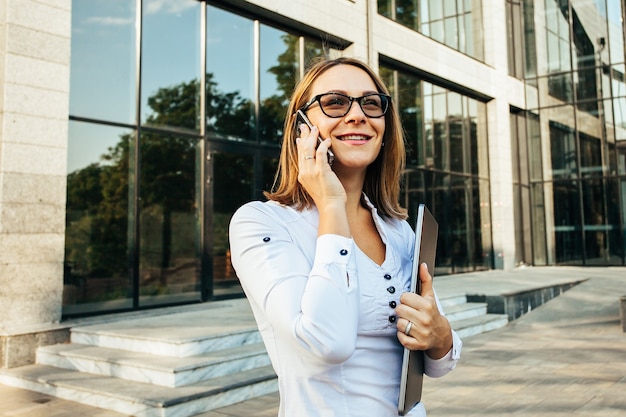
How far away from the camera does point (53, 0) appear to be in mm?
7770

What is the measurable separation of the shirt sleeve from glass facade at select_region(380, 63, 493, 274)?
14472 mm

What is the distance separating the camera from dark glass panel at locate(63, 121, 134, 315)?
852cm

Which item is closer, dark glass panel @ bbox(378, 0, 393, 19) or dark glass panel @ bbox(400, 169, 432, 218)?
dark glass panel @ bbox(378, 0, 393, 19)

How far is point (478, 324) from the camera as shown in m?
9.60

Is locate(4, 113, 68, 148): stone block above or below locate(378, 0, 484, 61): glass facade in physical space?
below

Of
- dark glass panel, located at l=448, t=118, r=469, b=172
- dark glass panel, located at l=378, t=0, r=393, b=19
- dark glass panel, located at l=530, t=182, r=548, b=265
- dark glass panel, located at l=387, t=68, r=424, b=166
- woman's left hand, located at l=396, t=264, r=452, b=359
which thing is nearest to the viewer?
woman's left hand, located at l=396, t=264, r=452, b=359

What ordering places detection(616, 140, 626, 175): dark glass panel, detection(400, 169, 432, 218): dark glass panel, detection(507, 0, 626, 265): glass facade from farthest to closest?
detection(507, 0, 626, 265): glass facade < detection(616, 140, 626, 175): dark glass panel < detection(400, 169, 432, 218): dark glass panel

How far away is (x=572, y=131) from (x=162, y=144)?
674 inches

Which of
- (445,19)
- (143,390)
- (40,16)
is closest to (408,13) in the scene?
(445,19)

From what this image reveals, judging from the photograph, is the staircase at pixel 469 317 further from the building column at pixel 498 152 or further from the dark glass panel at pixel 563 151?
the dark glass panel at pixel 563 151

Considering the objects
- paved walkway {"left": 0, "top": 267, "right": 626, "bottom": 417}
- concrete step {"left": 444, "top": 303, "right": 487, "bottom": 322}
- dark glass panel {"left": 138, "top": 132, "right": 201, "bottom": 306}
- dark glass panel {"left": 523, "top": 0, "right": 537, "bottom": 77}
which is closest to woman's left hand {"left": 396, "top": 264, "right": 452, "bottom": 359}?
paved walkway {"left": 0, "top": 267, "right": 626, "bottom": 417}

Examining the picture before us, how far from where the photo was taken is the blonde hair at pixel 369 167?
1.58 metres

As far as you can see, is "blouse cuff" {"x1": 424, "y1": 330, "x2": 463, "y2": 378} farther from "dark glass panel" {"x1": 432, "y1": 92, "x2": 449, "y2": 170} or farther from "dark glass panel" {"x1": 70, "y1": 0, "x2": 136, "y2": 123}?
"dark glass panel" {"x1": 432, "y1": 92, "x2": 449, "y2": 170}

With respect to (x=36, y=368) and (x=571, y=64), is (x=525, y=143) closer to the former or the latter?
(x=571, y=64)
